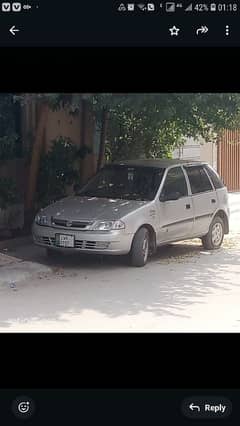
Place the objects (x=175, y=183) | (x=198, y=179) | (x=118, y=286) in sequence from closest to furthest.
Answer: (x=118, y=286) < (x=175, y=183) < (x=198, y=179)

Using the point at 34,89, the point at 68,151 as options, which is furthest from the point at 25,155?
the point at 34,89

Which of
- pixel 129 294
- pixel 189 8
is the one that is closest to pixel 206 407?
pixel 189 8

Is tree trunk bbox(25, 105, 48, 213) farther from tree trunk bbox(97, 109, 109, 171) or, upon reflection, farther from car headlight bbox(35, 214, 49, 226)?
car headlight bbox(35, 214, 49, 226)

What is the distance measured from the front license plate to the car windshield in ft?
2.30

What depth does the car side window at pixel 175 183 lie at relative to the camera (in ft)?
23.0

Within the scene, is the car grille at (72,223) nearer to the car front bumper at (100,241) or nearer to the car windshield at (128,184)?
the car front bumper at (100,241)

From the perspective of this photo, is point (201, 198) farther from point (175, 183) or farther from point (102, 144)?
point (102, 144)

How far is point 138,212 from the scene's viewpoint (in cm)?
654

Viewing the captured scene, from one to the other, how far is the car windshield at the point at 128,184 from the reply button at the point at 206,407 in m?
5.66

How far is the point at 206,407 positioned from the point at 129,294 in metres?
4.11

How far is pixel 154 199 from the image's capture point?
6.82m

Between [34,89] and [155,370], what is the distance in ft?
1.83

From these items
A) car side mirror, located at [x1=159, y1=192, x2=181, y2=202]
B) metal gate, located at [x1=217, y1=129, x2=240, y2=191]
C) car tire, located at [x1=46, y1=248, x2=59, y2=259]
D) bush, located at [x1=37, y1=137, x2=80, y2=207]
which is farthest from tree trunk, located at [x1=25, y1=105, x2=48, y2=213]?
metal gate, located at [x1=217, y1=129, x2=240, y2=191]

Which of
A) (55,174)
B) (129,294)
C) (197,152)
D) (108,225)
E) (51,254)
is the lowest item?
(129,294)
